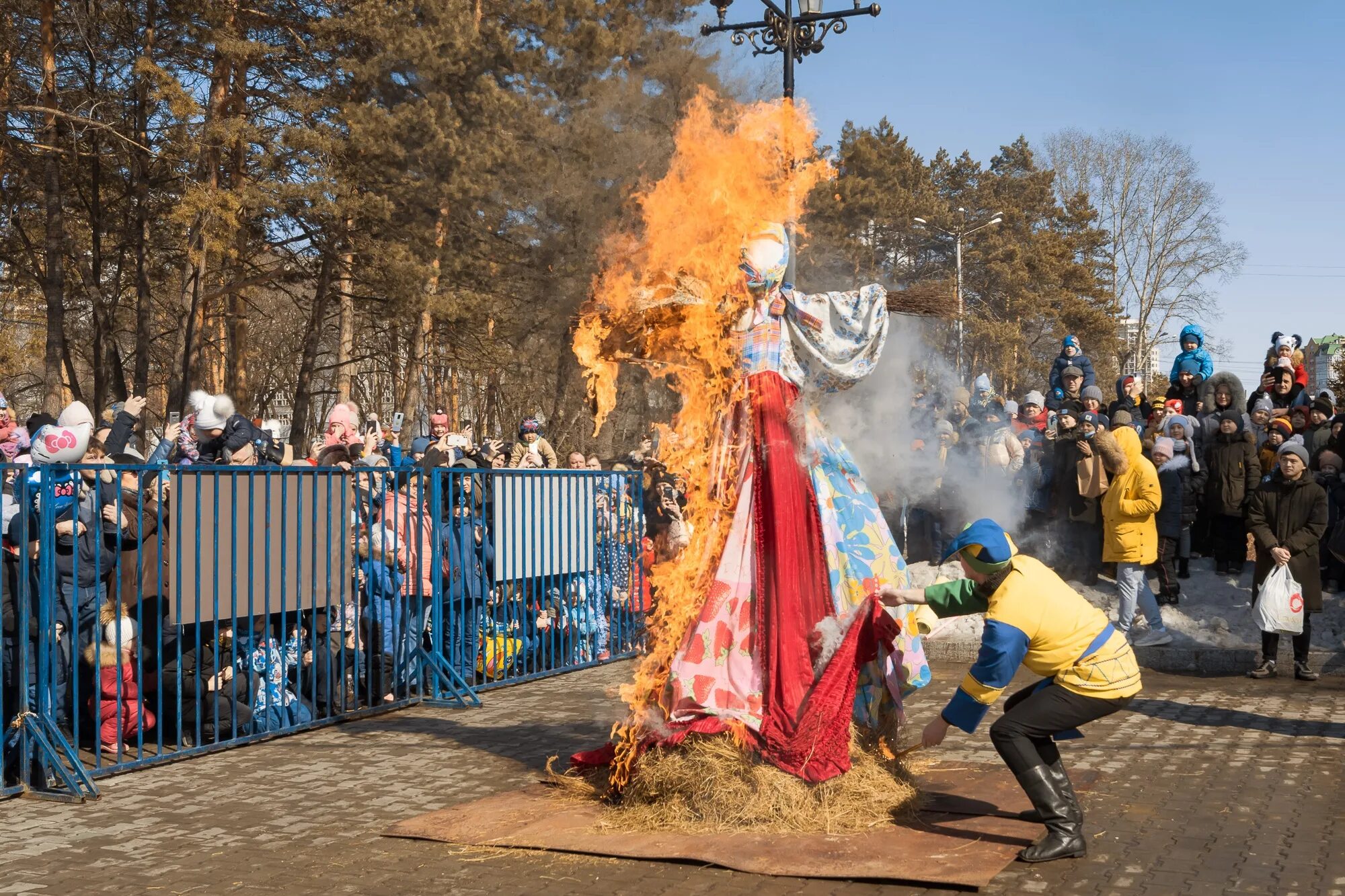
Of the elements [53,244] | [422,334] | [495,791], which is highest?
[53,244]

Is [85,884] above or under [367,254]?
under

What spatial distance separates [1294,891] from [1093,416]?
27.6 feet

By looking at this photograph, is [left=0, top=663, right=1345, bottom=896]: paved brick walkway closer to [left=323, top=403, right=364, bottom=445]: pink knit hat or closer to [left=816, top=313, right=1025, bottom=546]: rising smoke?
[left=816, top=313, right=1025, bottom=546]: rising smoke

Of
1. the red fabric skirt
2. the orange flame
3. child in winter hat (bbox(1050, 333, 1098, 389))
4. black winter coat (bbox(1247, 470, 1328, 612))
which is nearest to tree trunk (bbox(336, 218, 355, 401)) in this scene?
child in winter hat (bbox(1050, 333, 1098, 389))

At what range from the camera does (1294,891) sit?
4.89m

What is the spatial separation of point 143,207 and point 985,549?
66.2 ft

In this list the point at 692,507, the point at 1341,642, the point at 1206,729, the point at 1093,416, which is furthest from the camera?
the point at 1093,416

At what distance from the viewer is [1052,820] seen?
17.7 feet

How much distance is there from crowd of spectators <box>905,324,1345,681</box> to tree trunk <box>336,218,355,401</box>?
13397 mm

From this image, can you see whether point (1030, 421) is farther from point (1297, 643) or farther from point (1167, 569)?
point (1297, 643)

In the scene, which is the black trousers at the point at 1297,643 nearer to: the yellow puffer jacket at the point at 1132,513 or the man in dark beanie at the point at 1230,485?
the yellow puffer jacket at the point at 1132,513

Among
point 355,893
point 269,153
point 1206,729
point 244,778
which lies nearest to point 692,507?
point 355,893

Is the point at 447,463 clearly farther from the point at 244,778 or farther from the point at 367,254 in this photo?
the point at 367,254

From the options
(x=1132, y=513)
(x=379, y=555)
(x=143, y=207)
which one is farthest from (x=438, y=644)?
(x=143, y=207)
